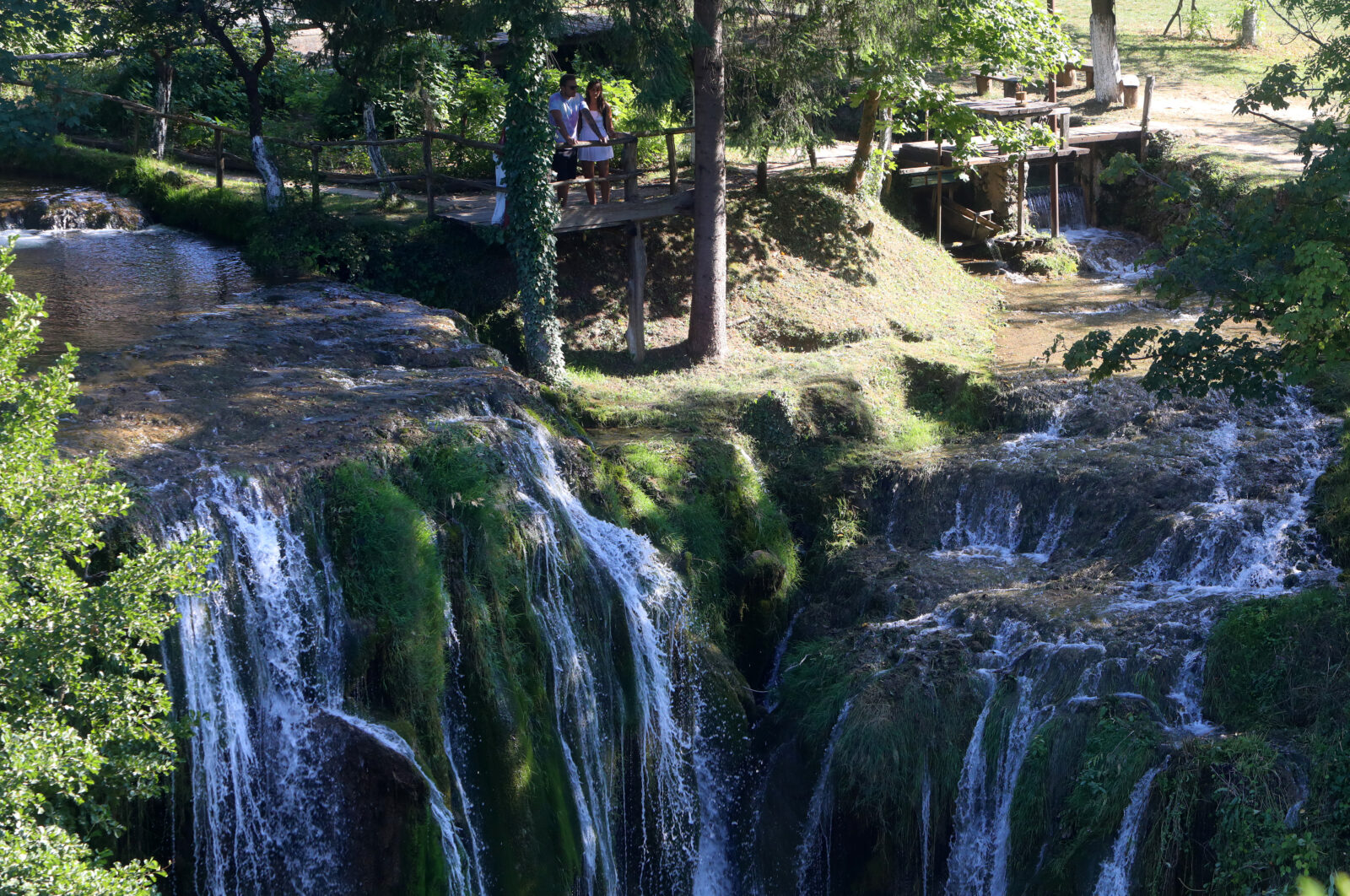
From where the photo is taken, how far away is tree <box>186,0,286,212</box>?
14.7 meters

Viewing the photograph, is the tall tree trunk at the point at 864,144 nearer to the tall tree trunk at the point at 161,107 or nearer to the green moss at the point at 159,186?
the green moss at the point at 159,186

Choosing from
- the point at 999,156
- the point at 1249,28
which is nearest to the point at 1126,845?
the point at 999,156

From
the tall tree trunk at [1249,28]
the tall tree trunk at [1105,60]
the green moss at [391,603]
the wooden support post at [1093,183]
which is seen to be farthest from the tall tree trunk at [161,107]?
the tall tree trunk at [1249,28]

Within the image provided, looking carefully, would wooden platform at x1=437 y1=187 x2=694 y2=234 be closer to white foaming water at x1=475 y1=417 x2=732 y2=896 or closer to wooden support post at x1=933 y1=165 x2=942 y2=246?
white foaming water at x1=475 y1=417 x2=732 y2=896

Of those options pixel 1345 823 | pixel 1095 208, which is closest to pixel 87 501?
pixel 1345 823

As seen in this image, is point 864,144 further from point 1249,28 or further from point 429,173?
point 1249,28

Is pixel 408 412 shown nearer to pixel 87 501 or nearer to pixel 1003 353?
pixel 87 501

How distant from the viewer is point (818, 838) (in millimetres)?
10641

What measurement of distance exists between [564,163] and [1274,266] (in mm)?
9153

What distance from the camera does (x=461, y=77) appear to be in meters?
20.9

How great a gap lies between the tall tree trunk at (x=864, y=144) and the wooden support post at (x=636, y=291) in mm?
5102

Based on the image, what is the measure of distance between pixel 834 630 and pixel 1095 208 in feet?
53.1

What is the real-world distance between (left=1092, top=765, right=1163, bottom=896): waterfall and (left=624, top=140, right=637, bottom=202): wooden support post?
976 cm

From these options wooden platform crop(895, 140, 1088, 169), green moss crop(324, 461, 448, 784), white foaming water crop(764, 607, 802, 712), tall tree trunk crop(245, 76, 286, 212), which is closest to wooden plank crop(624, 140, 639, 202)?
tall tree trunk crop(245, 76, 286, 212)
